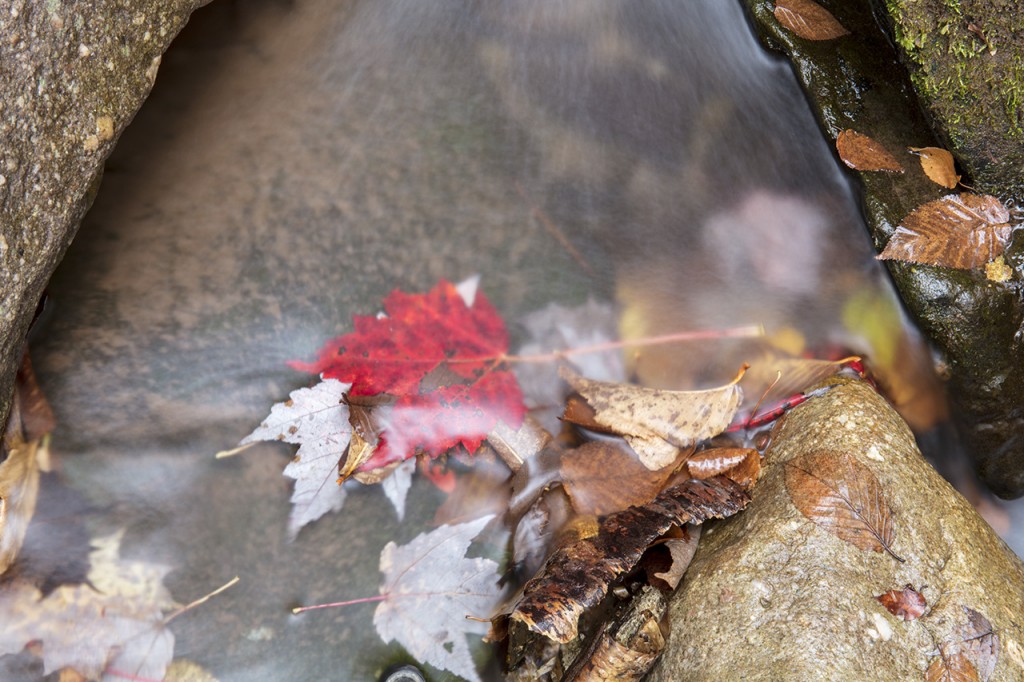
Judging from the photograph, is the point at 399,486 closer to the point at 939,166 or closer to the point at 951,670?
the point at 951,670

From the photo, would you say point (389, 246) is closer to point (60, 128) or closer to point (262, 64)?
point (262, 64)

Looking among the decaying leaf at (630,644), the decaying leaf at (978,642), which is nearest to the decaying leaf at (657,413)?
the decaying leaf at (630,644)

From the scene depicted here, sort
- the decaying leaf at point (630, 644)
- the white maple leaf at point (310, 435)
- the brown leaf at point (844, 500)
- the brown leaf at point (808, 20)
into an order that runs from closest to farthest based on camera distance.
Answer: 1. the brown leaf at point (844, 500)
2. the decaying leaf at point (630, 644)
3. the white maple leaf at point (310, 435)
4. the brown leaf at point (808, 20)

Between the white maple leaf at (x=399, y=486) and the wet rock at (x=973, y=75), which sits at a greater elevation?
the wet rock at (x=973, y=75)

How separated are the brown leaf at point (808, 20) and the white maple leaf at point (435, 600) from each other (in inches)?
84.5

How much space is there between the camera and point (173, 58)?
2379 millimetres

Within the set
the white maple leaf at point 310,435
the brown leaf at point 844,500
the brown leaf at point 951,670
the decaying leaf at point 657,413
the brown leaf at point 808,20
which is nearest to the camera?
the brown leaf at point 951,670

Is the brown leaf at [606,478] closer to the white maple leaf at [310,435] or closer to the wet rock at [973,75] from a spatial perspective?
the white maple leaf at [310,435]

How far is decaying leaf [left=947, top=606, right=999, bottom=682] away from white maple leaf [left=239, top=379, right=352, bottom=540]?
Answer: 5.92ft

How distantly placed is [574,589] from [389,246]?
1248 mm

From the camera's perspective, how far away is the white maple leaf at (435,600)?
2.24m

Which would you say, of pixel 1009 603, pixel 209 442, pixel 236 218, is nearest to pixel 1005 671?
pixel 1009 603

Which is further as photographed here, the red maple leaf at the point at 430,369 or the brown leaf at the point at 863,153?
the brown leaf at the point at 863,153

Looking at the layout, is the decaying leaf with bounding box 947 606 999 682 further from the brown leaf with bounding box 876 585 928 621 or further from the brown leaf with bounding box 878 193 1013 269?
the brown leaf with bounding box 878 193 1013 269
